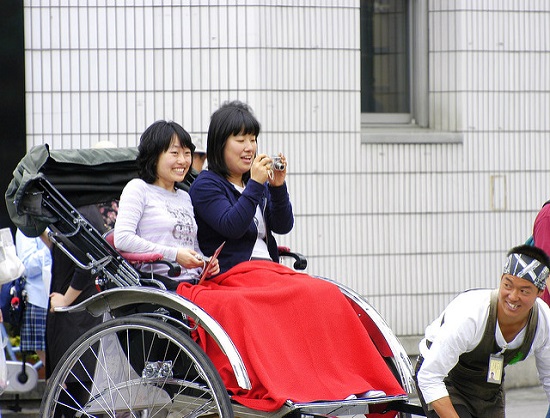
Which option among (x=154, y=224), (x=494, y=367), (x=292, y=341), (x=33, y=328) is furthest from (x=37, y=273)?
(x=494, y=367)

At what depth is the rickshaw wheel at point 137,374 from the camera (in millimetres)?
5113

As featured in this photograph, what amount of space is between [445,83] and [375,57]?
67 cm

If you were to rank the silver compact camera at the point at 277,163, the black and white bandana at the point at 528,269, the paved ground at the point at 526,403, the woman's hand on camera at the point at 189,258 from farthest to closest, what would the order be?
the paved ground at the point at 526,403 < the silver compact camera at the point at 277,163 < the woman's hand on camera at the point at 189,258 < the black and white bandana at the point at 528,269

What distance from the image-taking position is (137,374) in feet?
17.5

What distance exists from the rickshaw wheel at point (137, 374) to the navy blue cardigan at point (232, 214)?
0.62 m

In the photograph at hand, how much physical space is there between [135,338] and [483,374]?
170 cm

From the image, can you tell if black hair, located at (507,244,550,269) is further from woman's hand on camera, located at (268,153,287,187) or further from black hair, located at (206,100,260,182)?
black hair, located at (206,100,260,182)

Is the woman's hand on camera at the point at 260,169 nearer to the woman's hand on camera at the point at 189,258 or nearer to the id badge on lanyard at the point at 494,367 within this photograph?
the woman's hand on camera at the point at 189,258

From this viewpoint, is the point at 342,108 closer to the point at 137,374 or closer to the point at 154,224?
the point at 154,224

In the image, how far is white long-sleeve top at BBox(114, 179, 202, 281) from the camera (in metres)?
5.46

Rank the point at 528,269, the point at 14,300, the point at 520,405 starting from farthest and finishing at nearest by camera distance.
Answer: the point at 520,405, the point at 14,300, the point at 528,269

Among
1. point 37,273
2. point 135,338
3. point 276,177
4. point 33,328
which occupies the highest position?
point 276,177

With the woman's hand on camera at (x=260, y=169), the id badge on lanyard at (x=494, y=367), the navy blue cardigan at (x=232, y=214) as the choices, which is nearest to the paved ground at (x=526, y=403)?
the id badge on lanyard at (x=494, y=367)

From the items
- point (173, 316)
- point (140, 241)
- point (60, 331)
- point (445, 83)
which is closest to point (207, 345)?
point (173, 316)
